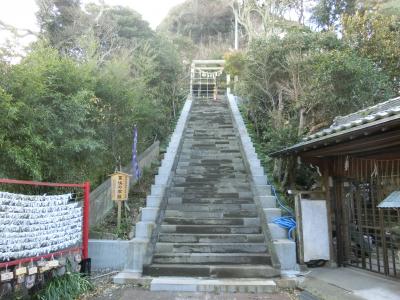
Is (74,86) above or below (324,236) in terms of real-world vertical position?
above

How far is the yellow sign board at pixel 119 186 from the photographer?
7895mm

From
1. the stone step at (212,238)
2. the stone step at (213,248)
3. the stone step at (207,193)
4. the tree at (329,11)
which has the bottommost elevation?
the stone step at (213,248)

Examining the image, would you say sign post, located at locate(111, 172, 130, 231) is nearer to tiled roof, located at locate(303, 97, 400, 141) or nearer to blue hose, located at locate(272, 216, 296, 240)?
blue hose, located at locate(272, 216, 296, 240)

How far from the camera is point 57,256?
5.57 metres

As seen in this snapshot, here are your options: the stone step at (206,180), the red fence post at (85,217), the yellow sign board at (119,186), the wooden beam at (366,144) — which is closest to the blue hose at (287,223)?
the wooden beam at (366,144)

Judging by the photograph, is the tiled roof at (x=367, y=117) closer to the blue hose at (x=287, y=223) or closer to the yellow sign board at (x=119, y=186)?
the blue hose at (x=287, y=223)

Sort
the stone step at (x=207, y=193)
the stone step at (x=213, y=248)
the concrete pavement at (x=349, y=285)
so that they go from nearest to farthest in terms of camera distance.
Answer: the concrete pavement at (x=349, y=285) < the stone step at (x=213, y=248) < the stone step at (x=207, y=193)

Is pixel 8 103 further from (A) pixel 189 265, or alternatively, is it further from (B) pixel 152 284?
(A) pixel 189 265

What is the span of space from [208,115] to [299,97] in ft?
26.2

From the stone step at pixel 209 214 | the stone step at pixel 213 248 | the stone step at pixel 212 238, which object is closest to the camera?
the stone step at pixel 213 248

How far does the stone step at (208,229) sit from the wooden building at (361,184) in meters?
1.74

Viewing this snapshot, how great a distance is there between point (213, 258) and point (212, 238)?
621mm

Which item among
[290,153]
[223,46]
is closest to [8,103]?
[290,153]

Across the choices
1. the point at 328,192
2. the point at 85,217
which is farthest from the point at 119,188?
the point at 328,192
